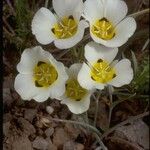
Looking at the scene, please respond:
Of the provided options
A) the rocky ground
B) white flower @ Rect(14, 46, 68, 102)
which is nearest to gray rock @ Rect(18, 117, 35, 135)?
the rocky ground

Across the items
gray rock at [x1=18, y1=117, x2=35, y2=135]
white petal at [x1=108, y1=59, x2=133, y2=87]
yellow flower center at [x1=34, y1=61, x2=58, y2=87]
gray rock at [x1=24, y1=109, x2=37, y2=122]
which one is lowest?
gray rock at [x1=18, y1=117, x2=35, y2=135]

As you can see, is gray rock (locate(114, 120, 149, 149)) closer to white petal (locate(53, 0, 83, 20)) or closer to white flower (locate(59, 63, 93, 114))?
white flower (locate(59, 63, 93, 114))

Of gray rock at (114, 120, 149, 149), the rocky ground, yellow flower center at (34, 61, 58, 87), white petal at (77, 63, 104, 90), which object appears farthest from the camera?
gray rock at (114, 120, 149, 149)

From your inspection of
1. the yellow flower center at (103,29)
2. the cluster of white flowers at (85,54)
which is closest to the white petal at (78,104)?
the cluster of white flowers at (85,54)

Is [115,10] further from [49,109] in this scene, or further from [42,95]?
[49,109]

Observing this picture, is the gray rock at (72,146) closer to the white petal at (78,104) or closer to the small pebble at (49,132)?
the small pebble at (49,132)

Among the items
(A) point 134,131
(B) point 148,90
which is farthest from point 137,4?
(A) point 134,131

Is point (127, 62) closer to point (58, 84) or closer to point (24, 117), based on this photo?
point (58, 84)

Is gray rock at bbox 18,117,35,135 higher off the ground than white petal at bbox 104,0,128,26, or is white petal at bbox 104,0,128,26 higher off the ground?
white petal at bbox 104,0,128,26

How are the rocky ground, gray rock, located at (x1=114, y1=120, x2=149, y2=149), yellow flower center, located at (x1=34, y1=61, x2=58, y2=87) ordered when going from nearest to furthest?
yellow flower center, located at (x1=34, y1=61, x2=58, y2=87)
the rocky ground
gray rock, located at (x1=114, y1=120, x2=149, y2=149)
